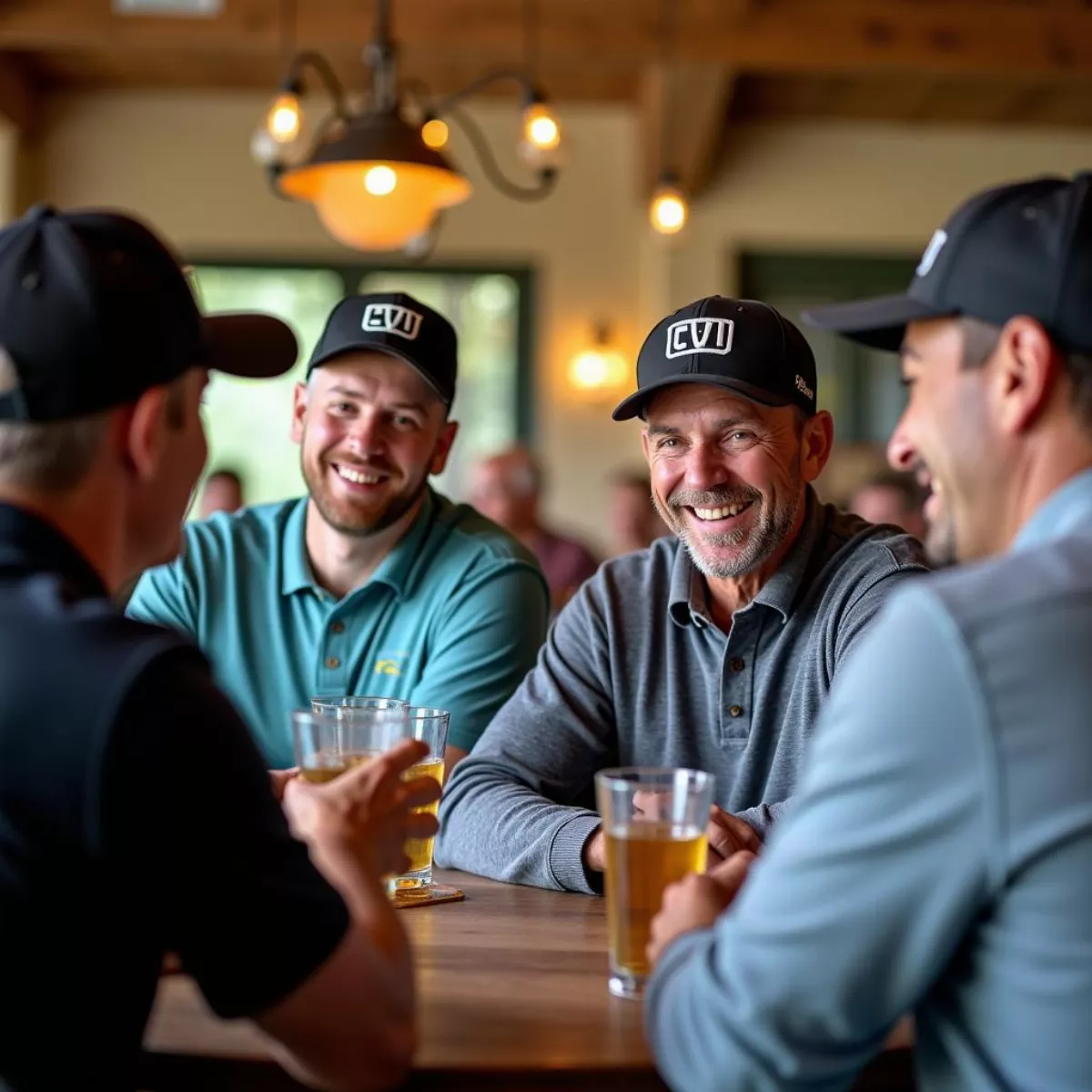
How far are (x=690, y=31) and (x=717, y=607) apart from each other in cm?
492

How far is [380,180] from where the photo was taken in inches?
142

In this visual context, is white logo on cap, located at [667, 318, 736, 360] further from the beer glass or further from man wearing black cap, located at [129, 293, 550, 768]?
the beer glass

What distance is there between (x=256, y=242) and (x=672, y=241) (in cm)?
225

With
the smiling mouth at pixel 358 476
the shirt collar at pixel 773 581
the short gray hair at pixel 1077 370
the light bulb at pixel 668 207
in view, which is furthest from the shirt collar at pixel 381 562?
the light bulb at pixel 668 207

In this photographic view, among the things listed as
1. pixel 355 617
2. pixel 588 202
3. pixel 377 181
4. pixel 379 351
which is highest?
pixel 588 202

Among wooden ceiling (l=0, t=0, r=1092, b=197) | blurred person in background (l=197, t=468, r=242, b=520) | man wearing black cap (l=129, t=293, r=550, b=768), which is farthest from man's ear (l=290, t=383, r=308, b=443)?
wooden ceiling (l=0, t=0, r=1092, b=197)

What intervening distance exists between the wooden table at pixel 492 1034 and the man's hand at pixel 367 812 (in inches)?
5.2

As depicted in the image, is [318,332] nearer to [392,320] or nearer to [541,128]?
[541,128]

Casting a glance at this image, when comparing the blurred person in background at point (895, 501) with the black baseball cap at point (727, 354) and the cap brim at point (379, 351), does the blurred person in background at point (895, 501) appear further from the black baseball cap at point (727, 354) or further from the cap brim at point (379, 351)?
the black baseball cap at point (727, 354)

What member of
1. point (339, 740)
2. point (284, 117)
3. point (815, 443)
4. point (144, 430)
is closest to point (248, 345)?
point (144, 430)

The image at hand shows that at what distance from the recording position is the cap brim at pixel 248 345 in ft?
4.51

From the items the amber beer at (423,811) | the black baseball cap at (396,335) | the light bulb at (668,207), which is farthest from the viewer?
the light bulb at (668,207)

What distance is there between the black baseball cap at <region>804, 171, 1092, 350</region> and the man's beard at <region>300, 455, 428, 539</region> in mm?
1402

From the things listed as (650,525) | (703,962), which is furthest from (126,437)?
(650,525)
